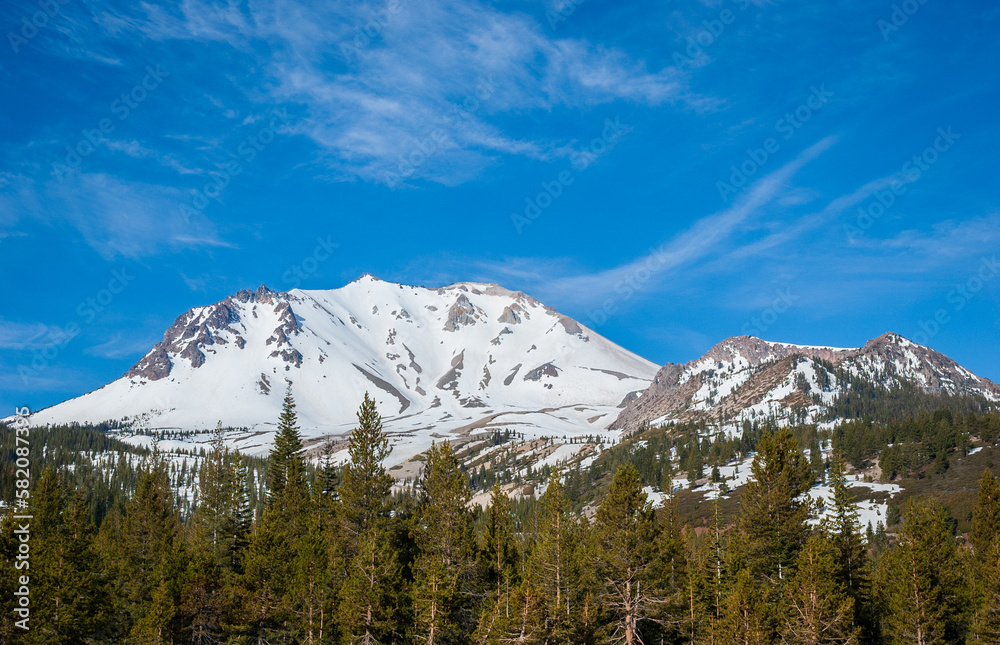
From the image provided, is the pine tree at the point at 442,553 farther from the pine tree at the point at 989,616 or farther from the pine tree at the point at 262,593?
the pine tree at the point at 989,616

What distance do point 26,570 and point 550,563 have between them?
33.3 metres

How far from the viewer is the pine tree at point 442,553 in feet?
136

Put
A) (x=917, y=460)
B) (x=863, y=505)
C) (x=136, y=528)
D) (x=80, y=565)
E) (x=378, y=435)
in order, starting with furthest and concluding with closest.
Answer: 1. (x=917, y=460)
2. (x=863, y=505)
3. (x=136, y=528)
4. (x=378, y=435)
5. (x=80, y=565)

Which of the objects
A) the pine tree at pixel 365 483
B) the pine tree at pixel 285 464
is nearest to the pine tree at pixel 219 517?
the pine tree at pixel 285 464

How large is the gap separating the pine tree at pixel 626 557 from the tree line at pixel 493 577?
0.14 metres

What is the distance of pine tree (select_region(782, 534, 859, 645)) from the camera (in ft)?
145

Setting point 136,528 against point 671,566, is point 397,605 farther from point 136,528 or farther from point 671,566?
point 136,528

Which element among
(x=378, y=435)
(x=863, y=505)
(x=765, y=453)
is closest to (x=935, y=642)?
(x=765, y=453)

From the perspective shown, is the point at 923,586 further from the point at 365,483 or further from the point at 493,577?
the point at 365,483

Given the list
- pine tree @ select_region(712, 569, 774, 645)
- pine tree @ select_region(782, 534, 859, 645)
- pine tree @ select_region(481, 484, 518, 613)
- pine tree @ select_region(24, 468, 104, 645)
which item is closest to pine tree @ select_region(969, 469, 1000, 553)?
pine tree @ select_region(782, 534, 859, 645)

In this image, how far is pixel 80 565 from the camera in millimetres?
49656

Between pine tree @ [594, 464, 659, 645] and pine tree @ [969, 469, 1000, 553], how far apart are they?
38684mm

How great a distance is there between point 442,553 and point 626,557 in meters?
12.9

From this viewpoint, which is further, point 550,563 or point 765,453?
point 765,453
